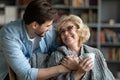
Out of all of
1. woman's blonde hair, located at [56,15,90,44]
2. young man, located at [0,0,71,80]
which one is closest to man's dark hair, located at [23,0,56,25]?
young man, located at [0,0,71,80]

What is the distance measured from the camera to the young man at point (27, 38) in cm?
188

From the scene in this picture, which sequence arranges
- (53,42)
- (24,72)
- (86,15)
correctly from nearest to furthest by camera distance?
(24,72), (53,42), (86,15)

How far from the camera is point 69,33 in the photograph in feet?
6.82

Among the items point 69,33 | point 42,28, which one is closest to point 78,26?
point 69,33

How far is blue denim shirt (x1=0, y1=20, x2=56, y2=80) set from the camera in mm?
1885

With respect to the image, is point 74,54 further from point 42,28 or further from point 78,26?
point 42,28

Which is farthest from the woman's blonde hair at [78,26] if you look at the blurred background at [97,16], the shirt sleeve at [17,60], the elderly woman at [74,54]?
the blurred background at [97,16]

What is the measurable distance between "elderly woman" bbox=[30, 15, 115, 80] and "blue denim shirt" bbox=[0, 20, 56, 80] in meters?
0.16

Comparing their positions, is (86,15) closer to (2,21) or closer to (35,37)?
(2,21)

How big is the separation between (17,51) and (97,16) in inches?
145

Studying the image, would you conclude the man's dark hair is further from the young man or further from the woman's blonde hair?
the woman's blonde hair

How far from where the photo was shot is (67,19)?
83.2 inches

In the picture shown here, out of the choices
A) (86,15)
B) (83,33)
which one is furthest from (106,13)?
(83,33)

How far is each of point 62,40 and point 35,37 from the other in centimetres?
21
